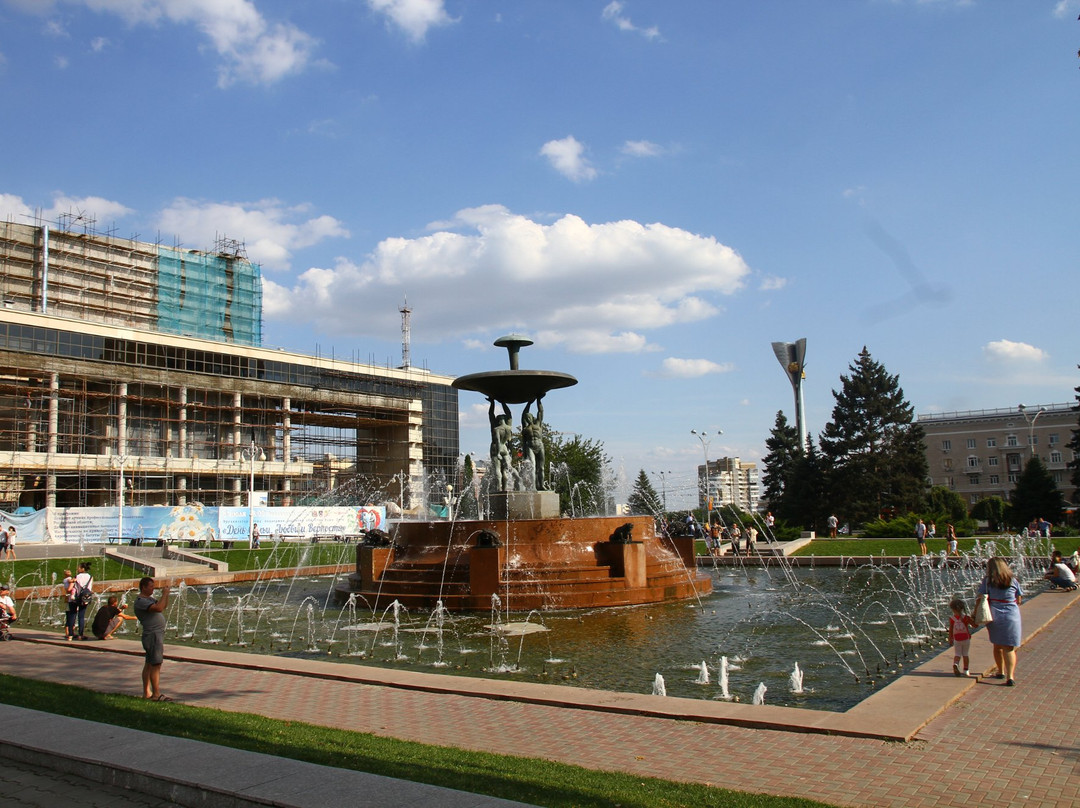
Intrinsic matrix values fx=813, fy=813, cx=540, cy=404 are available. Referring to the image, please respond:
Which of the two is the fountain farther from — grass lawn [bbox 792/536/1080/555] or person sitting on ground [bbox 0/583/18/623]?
grass lawn [bbox 792/536/1080/555]

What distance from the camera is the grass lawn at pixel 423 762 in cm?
505

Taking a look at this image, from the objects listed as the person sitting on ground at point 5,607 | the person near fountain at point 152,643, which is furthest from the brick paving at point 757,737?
the person sitting on ground at point 5,607

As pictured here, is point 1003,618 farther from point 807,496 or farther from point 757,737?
point 807,496

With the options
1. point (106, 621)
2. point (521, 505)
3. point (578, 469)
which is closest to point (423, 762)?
point (106, 621)

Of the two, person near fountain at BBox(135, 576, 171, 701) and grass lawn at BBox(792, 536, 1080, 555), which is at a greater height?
person near fountain at BBox(135, 576, 171, 701)

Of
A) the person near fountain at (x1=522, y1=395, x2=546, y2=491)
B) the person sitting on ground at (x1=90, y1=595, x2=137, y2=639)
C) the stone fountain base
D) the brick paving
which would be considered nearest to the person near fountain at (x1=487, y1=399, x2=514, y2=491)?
the person near fountain at (x1=522, y1=395, x2=546, y2=491)

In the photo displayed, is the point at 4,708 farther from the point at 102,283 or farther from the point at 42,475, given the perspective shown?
the point at 102,283

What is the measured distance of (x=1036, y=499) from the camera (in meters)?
51.8

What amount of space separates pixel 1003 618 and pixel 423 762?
6.07m

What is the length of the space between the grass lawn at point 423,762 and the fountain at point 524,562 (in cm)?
784

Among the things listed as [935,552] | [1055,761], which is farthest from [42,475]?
[1055,761]

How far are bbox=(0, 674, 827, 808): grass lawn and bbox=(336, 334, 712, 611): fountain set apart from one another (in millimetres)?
7841

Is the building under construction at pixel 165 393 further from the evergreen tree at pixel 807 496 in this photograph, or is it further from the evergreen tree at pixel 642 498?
the evergreen tree at pixel 807 496

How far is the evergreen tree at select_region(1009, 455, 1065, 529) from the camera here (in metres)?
51.5
